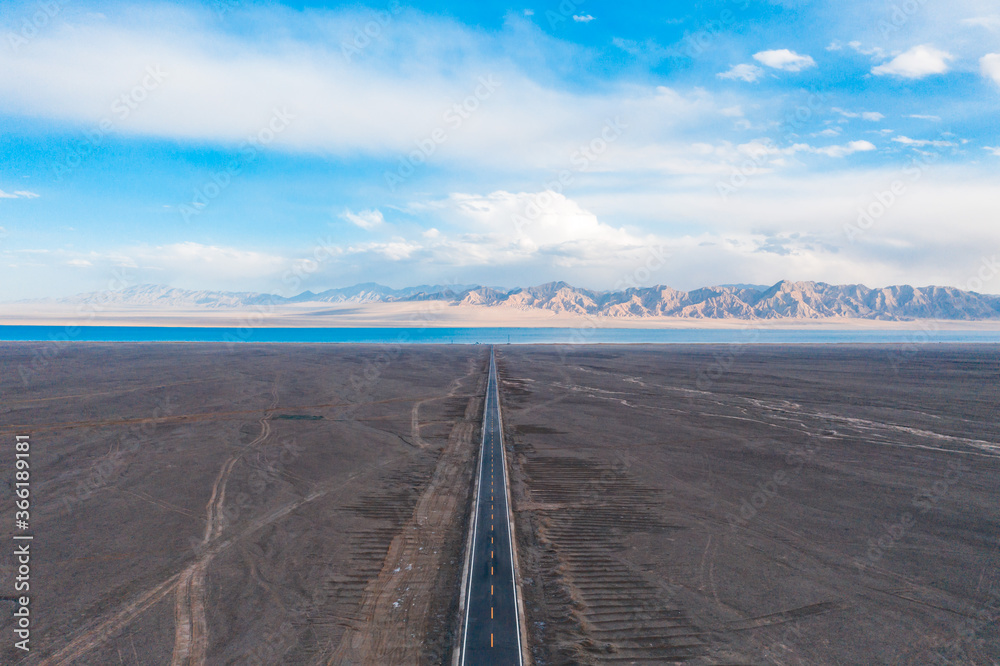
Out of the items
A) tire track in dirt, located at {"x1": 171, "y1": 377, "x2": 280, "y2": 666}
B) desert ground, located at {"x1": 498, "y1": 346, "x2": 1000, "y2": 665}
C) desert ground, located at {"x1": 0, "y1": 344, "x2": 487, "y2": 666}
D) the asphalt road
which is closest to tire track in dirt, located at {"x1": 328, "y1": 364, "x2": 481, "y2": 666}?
desert ground, located at {"x1": 0, "y1": 344, "x2": 487, "y2": 666}

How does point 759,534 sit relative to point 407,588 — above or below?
below

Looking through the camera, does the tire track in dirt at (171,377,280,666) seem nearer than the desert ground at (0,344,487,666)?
Yes

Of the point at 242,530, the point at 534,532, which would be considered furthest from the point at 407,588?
the point at 242,530

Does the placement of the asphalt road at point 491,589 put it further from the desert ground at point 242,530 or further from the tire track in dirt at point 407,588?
the tire track in dirt at point 407,588

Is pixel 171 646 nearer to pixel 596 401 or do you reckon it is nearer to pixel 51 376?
pixel 596 401

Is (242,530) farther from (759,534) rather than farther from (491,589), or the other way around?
(759,534)

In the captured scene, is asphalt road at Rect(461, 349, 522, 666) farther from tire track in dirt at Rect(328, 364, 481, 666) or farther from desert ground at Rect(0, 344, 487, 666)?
tire track in dirt at Rect(328, 364, 481, 666)

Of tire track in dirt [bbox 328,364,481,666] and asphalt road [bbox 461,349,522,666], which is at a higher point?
asphalt road [bbox 461,349,522,666]
